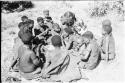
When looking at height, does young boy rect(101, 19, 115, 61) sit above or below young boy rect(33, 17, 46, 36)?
below

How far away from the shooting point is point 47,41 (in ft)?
27.7

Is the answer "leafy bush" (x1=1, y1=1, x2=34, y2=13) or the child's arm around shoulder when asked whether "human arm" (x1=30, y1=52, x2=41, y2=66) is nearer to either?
the child's arm around shoulder

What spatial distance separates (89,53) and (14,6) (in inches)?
204

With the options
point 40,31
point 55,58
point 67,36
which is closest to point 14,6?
point 40,31

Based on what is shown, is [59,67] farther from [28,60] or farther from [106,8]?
[106,8]

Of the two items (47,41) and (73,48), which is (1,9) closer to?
(47,41)

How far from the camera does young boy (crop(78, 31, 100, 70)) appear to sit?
704 cm

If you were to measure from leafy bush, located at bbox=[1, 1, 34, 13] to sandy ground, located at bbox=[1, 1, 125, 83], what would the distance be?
276mm

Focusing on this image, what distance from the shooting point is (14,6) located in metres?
11.5

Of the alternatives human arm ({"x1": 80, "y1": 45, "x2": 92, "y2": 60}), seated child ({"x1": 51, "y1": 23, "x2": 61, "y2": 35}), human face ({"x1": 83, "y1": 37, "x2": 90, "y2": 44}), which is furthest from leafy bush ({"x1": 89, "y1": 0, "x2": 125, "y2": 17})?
human arm ({"x1": 80, "y1": 45, "x2": 92, "y2": 60})

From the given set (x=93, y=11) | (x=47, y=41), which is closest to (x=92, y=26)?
(x=93, y=11)

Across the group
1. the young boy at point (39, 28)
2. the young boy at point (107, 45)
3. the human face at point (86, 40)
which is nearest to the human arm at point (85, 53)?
the human face at point (86, 40)

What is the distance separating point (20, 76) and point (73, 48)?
5.07 ft

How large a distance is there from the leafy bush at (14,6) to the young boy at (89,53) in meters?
4.65
